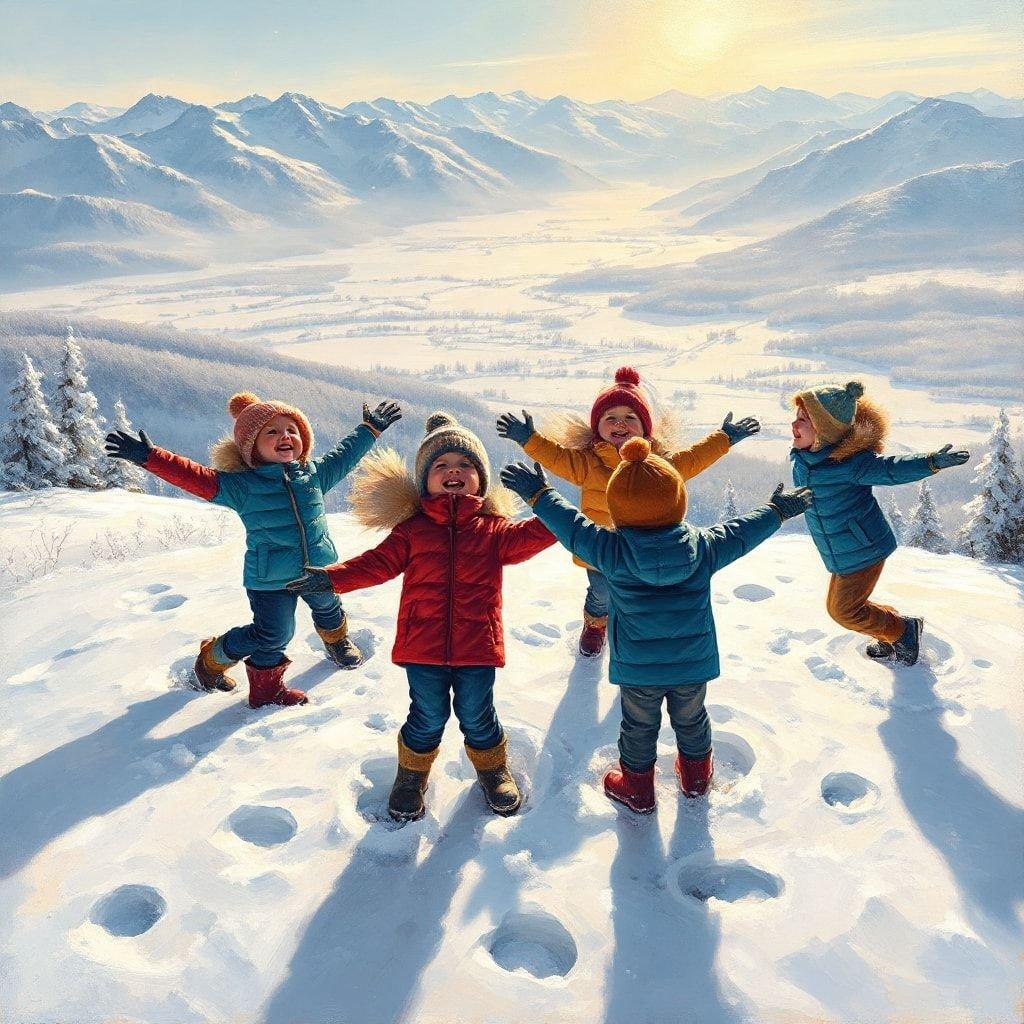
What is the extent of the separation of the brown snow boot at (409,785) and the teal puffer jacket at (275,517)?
1271mm

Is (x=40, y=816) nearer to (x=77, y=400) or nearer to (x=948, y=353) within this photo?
(x=77, y=400)

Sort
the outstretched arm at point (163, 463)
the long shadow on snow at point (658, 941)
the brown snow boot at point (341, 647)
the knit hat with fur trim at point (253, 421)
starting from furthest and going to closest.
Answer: the brown snow boot at point (341, 647) < the knit hat with fur trim at point (253, 421) < the outstretched arm at point (163, 463) < the long shadow on snow at point (658, 941)

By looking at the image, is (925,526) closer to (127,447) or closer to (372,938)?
(372,938)

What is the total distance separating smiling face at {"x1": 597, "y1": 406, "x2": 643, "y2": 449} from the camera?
3959 millimetres

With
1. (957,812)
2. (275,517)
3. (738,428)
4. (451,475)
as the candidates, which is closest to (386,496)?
(451,475)

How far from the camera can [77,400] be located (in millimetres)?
15133

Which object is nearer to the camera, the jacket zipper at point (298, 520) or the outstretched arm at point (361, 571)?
the outstretched arm at point (361, 571)

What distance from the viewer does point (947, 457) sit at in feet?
11.7

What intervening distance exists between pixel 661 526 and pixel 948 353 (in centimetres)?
16292

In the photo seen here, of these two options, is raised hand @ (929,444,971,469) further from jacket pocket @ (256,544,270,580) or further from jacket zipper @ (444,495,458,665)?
jacket pocket @ (256,544,270,580)

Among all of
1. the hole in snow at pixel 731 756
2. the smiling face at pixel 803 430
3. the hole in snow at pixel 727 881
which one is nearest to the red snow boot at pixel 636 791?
the hole in snow at pixel 727 881

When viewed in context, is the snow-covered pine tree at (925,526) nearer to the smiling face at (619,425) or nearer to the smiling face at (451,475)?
the smiling face at (619,425)

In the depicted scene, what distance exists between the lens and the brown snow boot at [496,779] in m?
2.97

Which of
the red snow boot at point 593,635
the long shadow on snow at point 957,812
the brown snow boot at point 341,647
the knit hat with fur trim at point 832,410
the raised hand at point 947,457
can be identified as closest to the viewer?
the long shadow on snow at point 957,812
